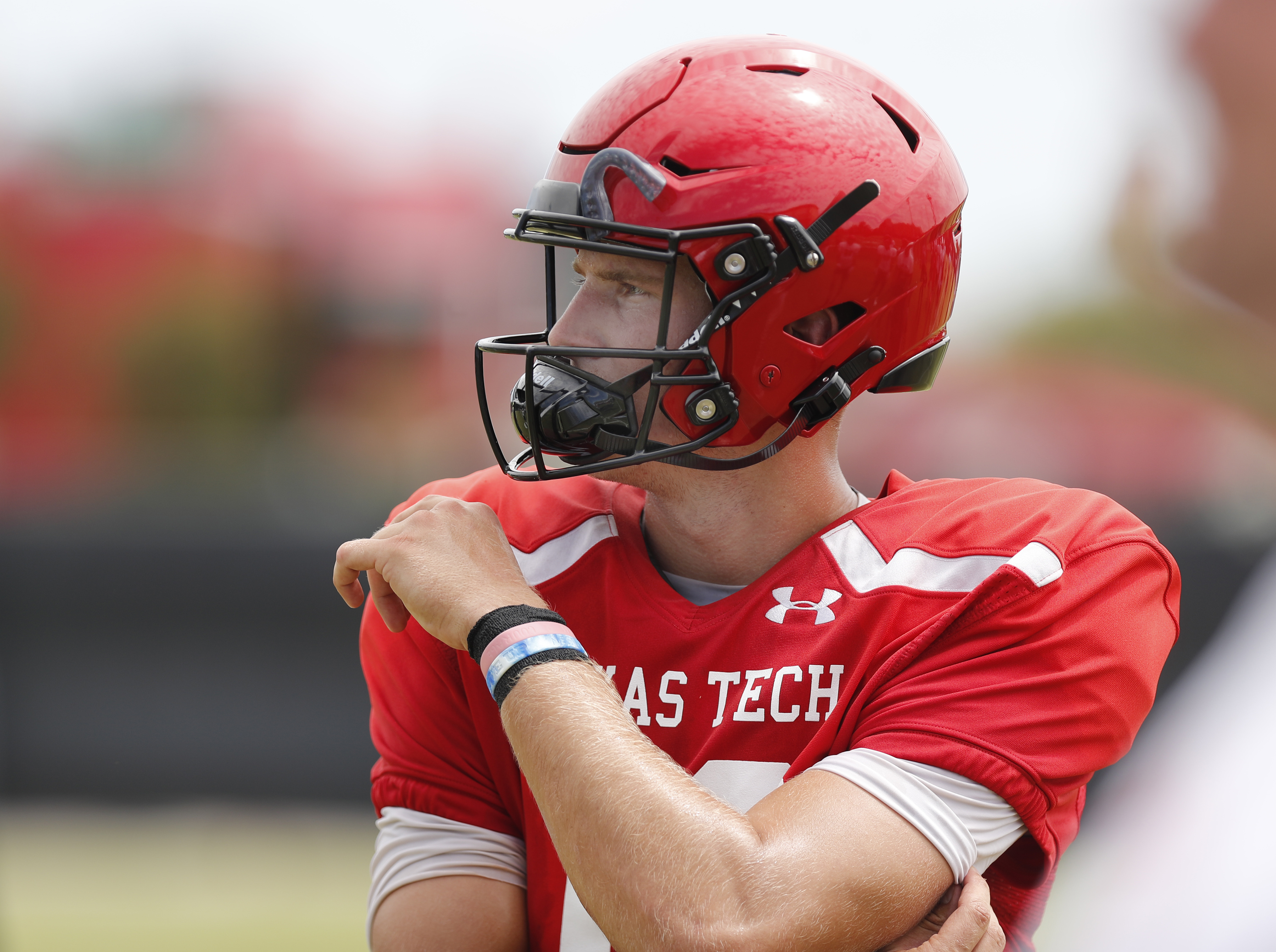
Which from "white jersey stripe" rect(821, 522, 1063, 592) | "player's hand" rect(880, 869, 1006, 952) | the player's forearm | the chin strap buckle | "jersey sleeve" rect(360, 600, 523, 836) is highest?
the chin strap buckle

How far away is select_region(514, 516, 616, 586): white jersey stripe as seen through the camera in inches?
69.3

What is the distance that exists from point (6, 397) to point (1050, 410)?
719 centimetres

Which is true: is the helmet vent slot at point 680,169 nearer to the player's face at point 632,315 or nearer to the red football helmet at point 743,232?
the red football helmet at point 743,232

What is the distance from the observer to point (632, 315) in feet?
5.38

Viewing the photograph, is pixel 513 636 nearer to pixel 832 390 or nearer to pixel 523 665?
pixel 523 665

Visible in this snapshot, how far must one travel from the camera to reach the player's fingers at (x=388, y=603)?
5.37 feet

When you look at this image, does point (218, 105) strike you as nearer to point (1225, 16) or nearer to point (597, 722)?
point (1225, 16)

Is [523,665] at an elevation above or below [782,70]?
below

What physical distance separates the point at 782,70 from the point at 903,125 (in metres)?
0.20

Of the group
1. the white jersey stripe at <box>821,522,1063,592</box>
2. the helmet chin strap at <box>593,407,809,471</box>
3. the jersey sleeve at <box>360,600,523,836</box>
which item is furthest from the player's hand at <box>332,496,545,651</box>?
the white jersey stripe at <box>821,522,1063,592</box>

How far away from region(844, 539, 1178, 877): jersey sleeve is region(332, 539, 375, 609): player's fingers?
70 cm

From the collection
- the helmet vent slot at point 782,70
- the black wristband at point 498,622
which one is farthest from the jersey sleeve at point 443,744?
the helmet vent slot at point 782,70

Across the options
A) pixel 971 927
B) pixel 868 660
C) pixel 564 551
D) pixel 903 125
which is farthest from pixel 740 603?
pixel 903 125

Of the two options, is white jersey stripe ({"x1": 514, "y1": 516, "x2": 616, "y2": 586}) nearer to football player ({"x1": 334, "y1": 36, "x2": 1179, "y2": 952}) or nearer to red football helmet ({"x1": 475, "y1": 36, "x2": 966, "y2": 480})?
football player ({"x1": 334, "y1": 36, "x2": 1179, "y2": 952})
